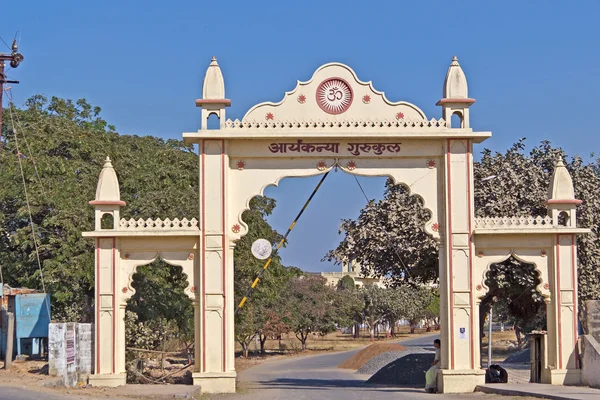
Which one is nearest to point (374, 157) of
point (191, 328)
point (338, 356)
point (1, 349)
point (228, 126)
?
point (228, 126)

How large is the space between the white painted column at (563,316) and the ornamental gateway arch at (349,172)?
0.07 feet

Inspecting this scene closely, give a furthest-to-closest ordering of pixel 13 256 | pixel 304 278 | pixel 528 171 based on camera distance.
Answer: pixel 304 278
pixel 13 256
pixel 528 171

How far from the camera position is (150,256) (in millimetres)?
21250

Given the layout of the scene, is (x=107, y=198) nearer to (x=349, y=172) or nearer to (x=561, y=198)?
(x=349, y=172)

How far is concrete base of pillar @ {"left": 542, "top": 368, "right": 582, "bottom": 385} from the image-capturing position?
21.0m

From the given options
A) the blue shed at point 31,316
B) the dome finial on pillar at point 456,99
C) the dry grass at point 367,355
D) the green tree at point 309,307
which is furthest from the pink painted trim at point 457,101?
the green tree at point 309,307

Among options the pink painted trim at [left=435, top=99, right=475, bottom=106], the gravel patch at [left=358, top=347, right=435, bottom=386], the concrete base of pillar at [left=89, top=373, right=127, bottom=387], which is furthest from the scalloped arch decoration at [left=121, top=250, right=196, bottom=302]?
the gravel patch at [left=358, top=347, right=435, bottom=386]

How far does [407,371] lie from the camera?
27.6 m

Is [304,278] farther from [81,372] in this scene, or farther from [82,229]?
[81,372]

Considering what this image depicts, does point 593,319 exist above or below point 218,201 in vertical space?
below

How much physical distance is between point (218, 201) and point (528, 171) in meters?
9.58

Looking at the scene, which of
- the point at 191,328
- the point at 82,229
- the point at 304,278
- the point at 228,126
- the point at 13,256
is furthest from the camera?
the point at 304,278

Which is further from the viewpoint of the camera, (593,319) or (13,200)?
(13,200)

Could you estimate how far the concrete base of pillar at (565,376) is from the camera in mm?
21031
